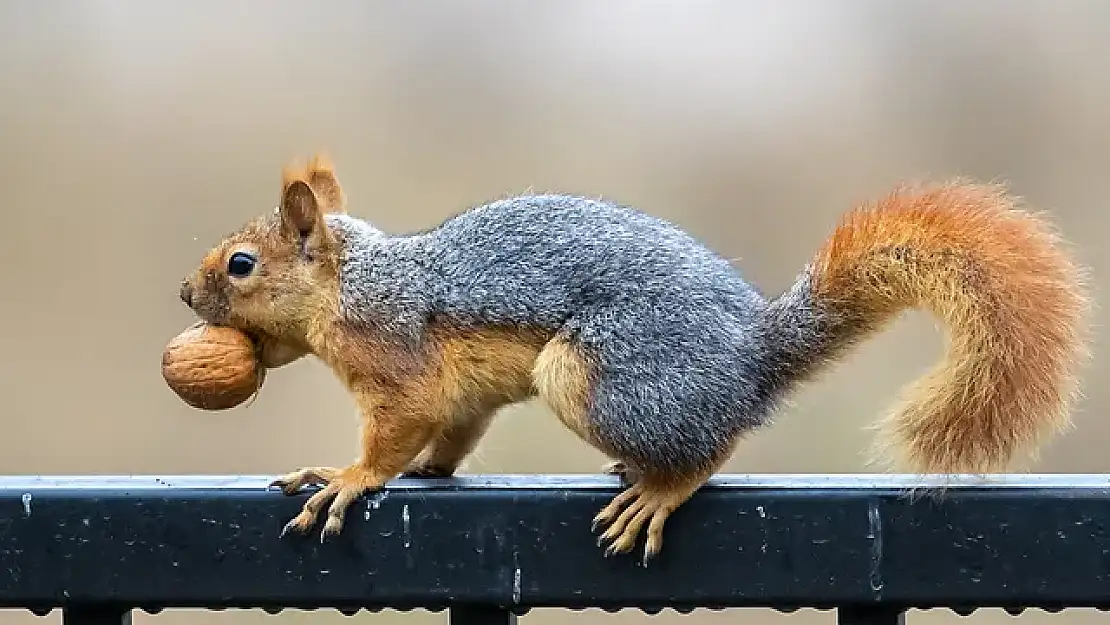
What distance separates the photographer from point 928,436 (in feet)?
3.33

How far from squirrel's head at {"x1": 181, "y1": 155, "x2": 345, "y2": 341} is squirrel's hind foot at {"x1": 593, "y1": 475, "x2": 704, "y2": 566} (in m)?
0.29

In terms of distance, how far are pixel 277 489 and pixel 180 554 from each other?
0.26 ft

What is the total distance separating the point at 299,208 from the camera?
1.19m

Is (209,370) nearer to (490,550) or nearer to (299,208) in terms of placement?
(299,208)

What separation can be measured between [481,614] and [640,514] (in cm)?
12

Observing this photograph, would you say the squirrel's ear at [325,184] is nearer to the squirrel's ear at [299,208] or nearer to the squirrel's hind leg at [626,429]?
the squirrel's ear at [299,208]

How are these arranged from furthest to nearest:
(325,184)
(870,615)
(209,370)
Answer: (325,184) < (209,370) < (870,615)

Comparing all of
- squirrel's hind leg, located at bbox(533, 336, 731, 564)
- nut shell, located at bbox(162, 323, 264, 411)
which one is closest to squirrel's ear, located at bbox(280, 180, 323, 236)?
nut shell, located at bbox(162, 323, 264, 411)

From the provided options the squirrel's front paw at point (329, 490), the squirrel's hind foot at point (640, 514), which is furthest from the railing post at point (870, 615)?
the squirrel's front paw at point (329, 490)

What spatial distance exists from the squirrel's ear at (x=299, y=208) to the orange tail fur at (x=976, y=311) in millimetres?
396

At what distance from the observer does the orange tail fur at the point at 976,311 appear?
3.30 ft

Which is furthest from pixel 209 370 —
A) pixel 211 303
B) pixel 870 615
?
pixel 870 615

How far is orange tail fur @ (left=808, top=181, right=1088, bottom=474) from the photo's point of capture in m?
1.00

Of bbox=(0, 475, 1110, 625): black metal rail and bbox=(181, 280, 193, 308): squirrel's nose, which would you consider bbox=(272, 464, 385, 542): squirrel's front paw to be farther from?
bbox=(181, 280, 193, 308): squirrel's nose
